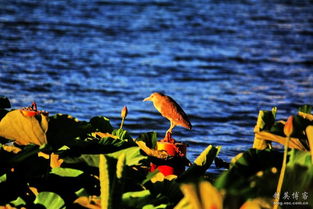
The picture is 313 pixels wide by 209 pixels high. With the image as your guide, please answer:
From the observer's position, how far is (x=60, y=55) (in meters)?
12.2

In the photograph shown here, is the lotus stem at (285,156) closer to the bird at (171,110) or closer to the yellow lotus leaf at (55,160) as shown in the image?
the yellow lotus leaf at (55,160)

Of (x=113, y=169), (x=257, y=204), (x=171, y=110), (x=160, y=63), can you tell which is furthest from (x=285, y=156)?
(x=160, y=63)

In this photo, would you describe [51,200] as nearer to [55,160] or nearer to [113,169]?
[113,169]

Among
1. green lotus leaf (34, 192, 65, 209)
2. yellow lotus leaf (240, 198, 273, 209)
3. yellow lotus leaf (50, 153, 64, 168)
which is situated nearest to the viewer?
yellow lotus leaf (240, 198, 273, 209)

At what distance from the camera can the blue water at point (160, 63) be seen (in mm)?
8562

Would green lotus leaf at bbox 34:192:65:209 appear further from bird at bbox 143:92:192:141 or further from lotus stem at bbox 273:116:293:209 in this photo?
bird at bbox 143:92:192:141

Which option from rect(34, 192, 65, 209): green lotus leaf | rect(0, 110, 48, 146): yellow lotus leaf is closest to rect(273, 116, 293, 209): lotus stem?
rect(34, 192, 65, 209): green lotus leaf

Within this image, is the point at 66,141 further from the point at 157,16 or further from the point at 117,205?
the point at 157,16

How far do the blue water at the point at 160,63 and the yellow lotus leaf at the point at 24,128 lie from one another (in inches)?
128

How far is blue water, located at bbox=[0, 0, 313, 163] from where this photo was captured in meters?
8.56

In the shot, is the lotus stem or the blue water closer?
the lotus stem

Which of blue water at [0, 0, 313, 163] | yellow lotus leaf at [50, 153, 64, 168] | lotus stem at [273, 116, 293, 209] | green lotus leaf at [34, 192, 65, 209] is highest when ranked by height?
lotus stem at [273, 116, 293, 209]

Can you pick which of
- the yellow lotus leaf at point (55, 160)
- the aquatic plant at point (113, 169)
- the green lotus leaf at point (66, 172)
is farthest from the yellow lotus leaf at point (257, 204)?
the yellow lotus leaf at point (55, 160)

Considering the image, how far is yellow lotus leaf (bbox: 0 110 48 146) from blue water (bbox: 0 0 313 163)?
326 centimetres
